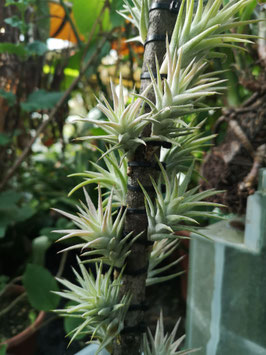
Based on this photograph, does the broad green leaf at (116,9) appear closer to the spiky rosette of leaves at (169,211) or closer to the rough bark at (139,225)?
the rough bark at (139,225)

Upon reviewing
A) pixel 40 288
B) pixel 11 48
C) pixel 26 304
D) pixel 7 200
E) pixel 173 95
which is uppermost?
pixel 11 48

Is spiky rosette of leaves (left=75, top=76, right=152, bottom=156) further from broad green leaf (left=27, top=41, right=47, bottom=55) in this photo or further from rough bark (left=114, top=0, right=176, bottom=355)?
broad green leaf (left=27, top=41, right=47, bottom=55)

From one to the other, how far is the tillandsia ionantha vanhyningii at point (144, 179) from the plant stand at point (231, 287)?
0.17 metres

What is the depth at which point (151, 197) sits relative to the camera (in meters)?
0.28

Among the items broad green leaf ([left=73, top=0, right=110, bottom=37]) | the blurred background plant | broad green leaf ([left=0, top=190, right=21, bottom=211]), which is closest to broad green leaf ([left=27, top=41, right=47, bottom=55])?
the blurred background plant

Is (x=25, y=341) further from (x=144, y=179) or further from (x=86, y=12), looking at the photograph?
(x=86, y=12)

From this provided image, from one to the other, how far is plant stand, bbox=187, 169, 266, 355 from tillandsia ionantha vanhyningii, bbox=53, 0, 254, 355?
0.17m

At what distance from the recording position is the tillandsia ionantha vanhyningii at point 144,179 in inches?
9.4

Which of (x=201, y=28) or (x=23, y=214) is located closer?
(x=201, y=28)

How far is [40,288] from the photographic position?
23.0 inches

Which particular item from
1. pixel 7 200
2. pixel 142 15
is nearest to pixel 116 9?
pixel 142 15

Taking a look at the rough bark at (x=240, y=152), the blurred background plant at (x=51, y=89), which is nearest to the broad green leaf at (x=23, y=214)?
the blurred background plant at (x=51, y=89)

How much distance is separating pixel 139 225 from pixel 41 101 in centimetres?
51

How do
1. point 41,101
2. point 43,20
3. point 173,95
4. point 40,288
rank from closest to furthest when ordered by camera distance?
point 173,95
point 40,288
point 41,101
point 43,20
